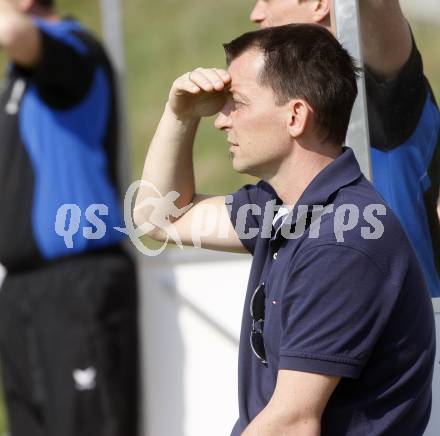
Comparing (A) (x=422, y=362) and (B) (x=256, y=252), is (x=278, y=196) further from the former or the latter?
(A) (x=422, y=362)

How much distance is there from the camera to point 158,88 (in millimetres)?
4879

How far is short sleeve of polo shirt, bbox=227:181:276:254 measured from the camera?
86.5 inches

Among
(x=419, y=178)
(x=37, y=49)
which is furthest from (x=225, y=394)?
(x=419, y=178)

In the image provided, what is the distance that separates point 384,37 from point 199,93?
0.41 meters

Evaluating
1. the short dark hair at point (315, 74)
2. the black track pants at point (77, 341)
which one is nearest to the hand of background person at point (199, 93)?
the short dark hair at point (315, 74)

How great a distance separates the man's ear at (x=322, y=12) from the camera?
2535mm

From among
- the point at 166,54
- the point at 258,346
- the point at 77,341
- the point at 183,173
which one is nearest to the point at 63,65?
the point at 166,54

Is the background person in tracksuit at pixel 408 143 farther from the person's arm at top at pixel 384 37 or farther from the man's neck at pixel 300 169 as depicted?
the man's neck at pixel 300 169

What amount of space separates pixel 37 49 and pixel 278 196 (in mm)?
2147

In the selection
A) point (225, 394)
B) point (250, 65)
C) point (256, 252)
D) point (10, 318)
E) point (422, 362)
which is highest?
point (250, 65)

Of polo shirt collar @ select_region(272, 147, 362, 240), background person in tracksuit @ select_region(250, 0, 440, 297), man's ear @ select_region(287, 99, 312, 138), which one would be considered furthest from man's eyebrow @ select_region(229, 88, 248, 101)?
background person in tracksuit @ select_region(250, 0, 440, 297)

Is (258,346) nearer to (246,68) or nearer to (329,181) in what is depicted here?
(329,181)

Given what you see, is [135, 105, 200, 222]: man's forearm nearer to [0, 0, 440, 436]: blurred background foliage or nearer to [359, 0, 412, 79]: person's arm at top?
[359, 0, 412, 79]: person's arm at top

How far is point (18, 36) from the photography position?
3.88 meters
